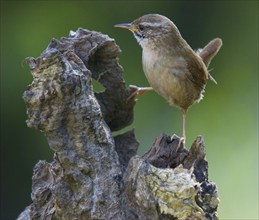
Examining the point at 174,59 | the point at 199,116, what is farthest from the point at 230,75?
the point at 174,59

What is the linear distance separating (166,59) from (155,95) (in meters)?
0.95

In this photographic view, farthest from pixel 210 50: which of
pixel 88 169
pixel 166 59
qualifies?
pixel 88 169

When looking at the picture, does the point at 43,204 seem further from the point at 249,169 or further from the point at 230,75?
the point at 230,75

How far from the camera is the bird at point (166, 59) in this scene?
4.02 m

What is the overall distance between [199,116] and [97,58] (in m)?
1.94

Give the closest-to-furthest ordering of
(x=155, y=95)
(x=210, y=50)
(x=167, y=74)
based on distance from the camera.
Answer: (x=167, y=74) → (x=210, y=50) → (x=155, y=95)

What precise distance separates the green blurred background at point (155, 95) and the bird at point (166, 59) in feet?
1.98

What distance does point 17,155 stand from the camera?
457 cm

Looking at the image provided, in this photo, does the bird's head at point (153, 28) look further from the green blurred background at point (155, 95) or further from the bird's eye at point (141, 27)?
the green blurred background at point (155, 95)

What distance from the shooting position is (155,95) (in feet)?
16.3

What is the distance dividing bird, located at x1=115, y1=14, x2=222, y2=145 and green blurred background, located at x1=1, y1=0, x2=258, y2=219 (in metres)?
0.60

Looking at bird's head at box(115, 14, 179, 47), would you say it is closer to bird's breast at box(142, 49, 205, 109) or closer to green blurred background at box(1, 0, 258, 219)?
bird's breast at box(142, 49, 205, 109)

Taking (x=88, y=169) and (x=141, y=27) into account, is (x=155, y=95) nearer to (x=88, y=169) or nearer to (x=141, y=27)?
(x=141, y=27)

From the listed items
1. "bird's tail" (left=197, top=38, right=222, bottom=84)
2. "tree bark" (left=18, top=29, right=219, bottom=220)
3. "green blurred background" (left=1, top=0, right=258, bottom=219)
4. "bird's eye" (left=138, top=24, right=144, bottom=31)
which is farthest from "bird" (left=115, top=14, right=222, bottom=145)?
"tree bark" (left=18, top=29, right=219, bottom=220)
